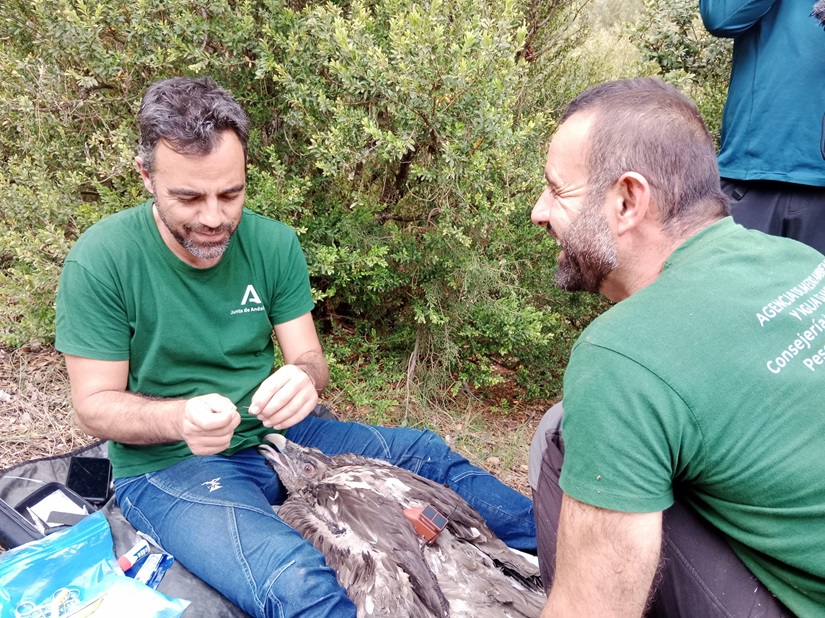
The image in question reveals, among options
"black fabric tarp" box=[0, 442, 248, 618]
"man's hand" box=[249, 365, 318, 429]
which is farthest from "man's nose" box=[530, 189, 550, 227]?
"black fabric tarp" box=[0, 442, 248, 618]

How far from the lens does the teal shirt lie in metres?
3.29

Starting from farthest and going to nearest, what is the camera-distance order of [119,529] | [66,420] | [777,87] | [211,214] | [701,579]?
[66,420] < [777,87] < [119,529] < [211,214] < [701,579]

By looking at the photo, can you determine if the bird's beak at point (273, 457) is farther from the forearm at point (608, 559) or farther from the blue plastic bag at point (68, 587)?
the forearm at point (608, 559)

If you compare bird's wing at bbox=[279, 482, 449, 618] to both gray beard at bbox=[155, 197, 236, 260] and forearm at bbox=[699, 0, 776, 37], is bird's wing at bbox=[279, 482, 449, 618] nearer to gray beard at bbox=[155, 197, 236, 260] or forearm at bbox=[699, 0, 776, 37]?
gray beard at bbox=[155, 197, 236, 260]

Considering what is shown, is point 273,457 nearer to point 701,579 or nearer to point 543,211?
point 543,211

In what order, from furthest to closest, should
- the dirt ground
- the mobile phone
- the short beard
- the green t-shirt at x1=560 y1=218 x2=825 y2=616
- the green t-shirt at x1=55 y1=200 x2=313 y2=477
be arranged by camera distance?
the dirt ground, the mobile phone, the green t-shirt at x1=55 y1=200 x2=313 y2=477, the short beard, the green t-shirt at x1=560 y1=218 x2=825 y2=616

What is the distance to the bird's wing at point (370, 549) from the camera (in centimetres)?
240

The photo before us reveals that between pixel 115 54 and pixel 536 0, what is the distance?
383 centimetres

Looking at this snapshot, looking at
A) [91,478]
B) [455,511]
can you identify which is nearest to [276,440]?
[455,511]

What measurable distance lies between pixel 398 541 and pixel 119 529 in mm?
1377

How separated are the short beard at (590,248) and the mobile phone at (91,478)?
106 inches

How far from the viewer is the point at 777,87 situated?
3402 mm

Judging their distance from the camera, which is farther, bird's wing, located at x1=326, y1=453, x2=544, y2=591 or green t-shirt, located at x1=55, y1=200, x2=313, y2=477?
bird's wing, located at x1=326, y1=453, x2=544, y2=591

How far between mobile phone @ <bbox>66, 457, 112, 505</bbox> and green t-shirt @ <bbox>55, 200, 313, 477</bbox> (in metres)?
0.46
